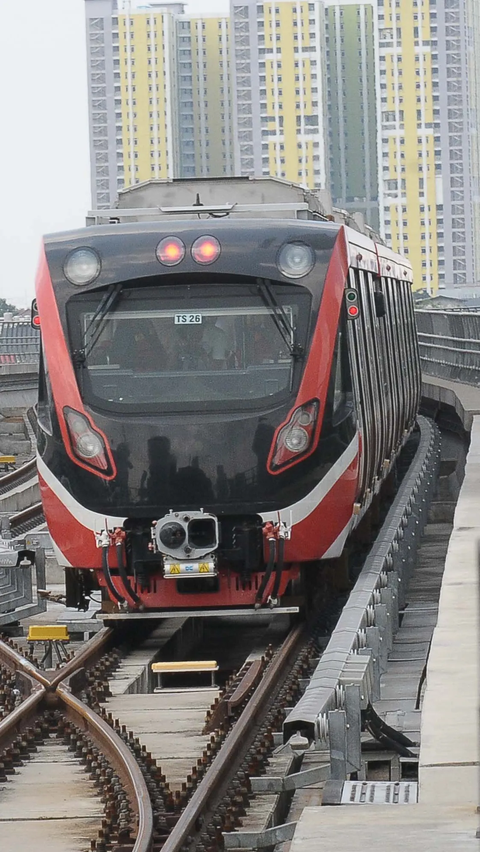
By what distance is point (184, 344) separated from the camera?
11070 mm

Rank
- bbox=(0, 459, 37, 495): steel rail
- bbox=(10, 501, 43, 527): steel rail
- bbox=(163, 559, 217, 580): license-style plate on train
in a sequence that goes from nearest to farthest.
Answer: bbox=(163, 559, 217, 580): license-style plate on train < bbox=(10, 501, 43, 527): steel rail < bbox=(0, 459, 37, 495): steel rail

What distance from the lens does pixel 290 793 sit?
7102 mm

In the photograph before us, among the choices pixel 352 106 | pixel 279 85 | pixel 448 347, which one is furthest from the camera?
pixel 352 106

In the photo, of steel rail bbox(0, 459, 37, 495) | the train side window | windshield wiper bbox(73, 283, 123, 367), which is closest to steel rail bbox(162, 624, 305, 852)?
the train side window

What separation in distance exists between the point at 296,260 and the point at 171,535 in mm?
1968

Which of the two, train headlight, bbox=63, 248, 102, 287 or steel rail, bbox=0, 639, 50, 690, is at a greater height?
train headlight, bbox=63, 248, 102, 287

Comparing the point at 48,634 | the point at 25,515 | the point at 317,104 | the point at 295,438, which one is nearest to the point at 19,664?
the point at 48,634

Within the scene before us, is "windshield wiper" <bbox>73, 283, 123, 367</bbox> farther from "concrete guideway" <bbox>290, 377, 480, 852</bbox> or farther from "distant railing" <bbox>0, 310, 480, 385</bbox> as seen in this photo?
"distant railing" <bbox>0, 310, 480, 385</bbox>

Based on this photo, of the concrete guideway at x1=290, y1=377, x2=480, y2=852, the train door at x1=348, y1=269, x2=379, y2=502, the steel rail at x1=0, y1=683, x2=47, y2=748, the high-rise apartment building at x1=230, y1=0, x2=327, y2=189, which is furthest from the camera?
the high-rise apartment building at x1=230, y1=0, x2=327, y2=189

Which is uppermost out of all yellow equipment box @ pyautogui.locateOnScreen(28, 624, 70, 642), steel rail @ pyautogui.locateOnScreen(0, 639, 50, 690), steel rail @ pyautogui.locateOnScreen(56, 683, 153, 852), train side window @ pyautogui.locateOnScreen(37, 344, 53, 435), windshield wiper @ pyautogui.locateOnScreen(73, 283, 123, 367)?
windshield wiper @ pyautogui.locateOnScreen(73, 283, 123, 367)

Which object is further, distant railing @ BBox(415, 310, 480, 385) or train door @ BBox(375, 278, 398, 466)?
distant railing @ BBox(415, 310, 480, 385)

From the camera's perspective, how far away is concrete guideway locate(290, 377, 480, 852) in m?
4.32

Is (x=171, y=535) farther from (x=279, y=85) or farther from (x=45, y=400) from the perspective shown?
(x=279, y=85)

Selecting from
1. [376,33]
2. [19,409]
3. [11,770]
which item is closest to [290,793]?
[11,770]
